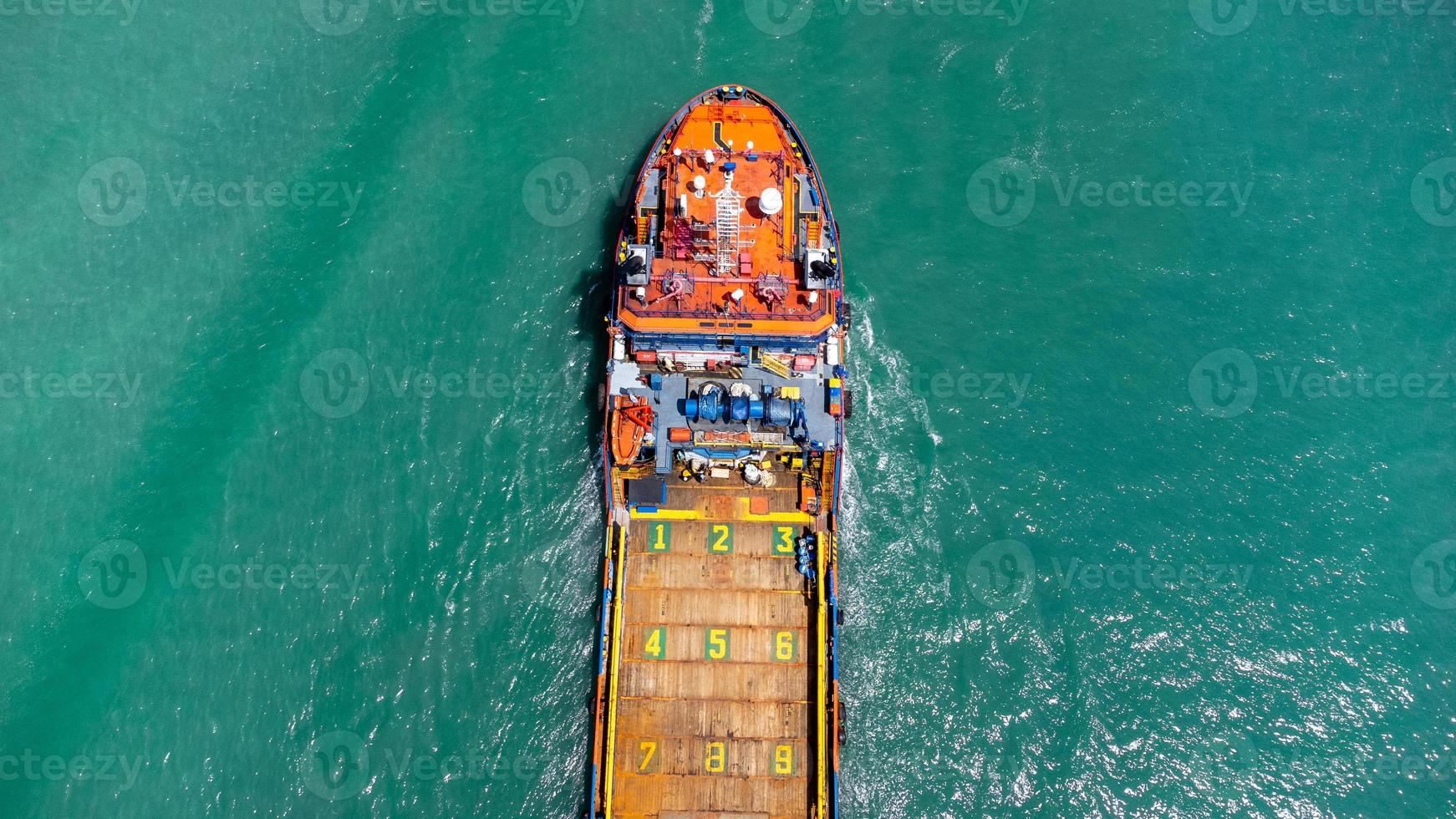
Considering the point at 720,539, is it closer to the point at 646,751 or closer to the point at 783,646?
the point at 783,646

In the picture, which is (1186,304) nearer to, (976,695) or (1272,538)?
(1272,538)

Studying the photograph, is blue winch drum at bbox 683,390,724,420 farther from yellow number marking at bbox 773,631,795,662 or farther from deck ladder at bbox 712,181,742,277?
yellow number marking at bbox 773,631,795,662

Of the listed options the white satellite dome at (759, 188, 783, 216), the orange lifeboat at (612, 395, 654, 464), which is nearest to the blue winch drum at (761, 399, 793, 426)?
the orange lifeboat at (612, 395, 654, 464)

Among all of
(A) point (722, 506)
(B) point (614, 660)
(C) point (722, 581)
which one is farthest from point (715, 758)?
(A) point (722, 506)

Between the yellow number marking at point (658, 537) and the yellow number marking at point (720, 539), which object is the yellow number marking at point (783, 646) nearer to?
the yellow number marking at point (720, 539)

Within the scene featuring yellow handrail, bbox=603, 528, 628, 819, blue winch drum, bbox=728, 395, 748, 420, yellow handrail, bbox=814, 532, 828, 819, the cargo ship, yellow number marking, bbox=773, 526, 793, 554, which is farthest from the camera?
yellow number marking, bbox=773, 526, 793, 554

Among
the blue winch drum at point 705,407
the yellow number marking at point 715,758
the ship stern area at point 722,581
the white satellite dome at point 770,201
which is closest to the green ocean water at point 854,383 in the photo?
the ship stern area at point 722,581
